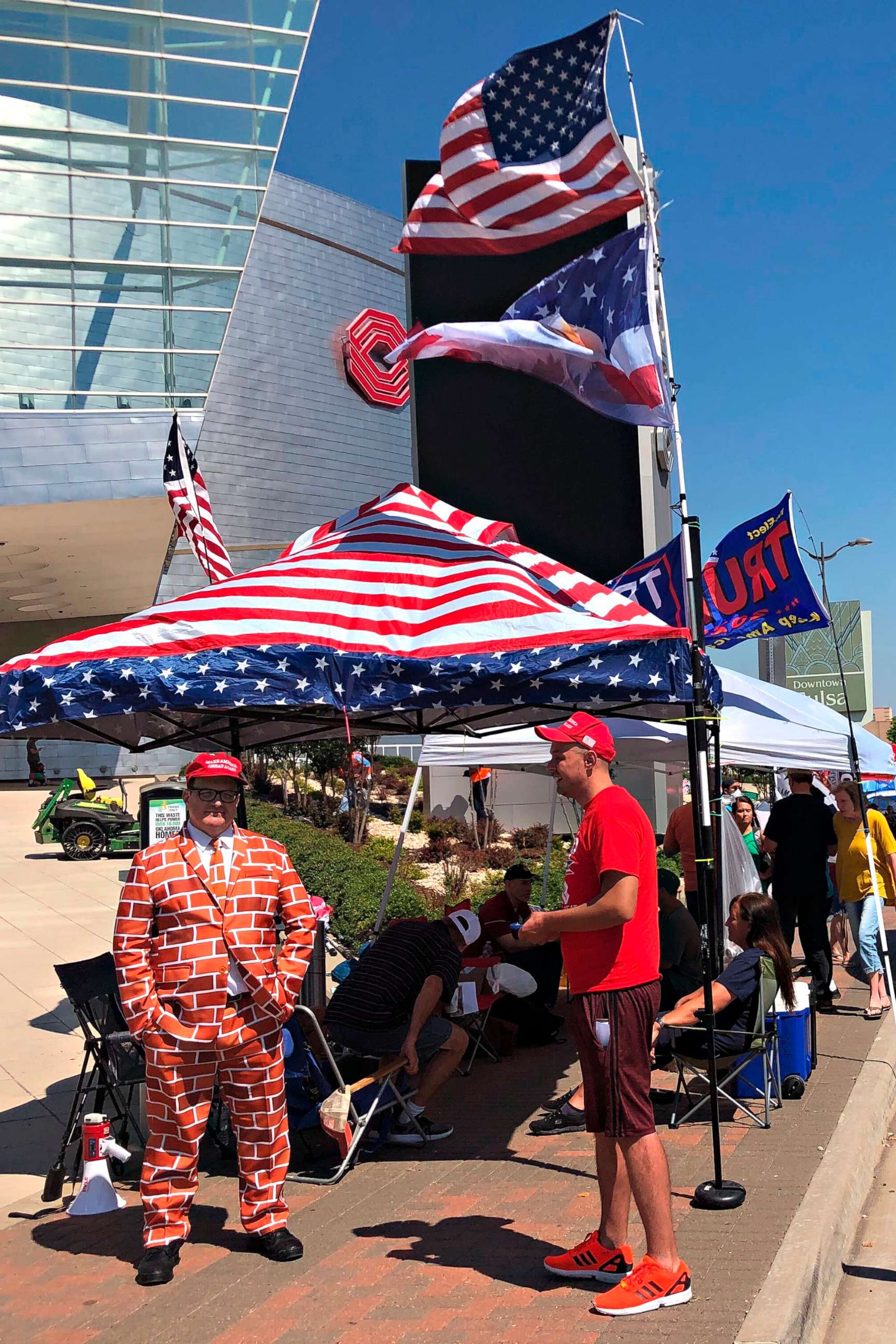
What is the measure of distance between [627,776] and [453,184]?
23.0 metres

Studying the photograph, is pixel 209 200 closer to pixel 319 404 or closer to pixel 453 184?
pixel 319 404

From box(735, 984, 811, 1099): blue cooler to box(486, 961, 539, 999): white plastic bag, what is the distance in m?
1.67

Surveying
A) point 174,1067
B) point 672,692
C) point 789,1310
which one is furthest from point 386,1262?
point 672,692

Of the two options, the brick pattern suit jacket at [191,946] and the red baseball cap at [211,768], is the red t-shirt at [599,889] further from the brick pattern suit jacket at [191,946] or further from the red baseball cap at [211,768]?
the red baseball cap at [211,768]

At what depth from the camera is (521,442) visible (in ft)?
102

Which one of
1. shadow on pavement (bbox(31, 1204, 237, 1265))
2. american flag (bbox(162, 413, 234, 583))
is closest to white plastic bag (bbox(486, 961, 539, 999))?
shadow on pavement (bbox(31, 1204, 237, 1265))

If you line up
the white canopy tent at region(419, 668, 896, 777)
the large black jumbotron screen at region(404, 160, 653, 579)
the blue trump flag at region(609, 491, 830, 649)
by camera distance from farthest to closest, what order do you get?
the large black jumbotron screen at region(404, 160, 653, 579), the white canopy tent at region(419, 668, 896, 777), the blue trump flag at region(609, 491, 830, 649)

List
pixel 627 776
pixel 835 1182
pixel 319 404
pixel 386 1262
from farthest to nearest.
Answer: pixel 319 404
pixel 627 776
pixel 835 1182
pixel 386 1262

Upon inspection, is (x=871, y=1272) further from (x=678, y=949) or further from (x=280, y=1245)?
(x=678, y=949)

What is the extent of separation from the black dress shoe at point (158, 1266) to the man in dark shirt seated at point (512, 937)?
13.3 feet

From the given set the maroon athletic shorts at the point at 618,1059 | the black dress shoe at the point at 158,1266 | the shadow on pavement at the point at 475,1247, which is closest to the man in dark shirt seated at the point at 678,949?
the shadow on pavement at the point at 475,1247

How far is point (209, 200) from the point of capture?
2709cm

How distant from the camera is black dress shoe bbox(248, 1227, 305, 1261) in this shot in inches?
192

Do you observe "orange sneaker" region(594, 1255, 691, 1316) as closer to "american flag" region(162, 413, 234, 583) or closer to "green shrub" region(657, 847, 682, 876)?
"american flag" region(162, 413, 234, 583)
